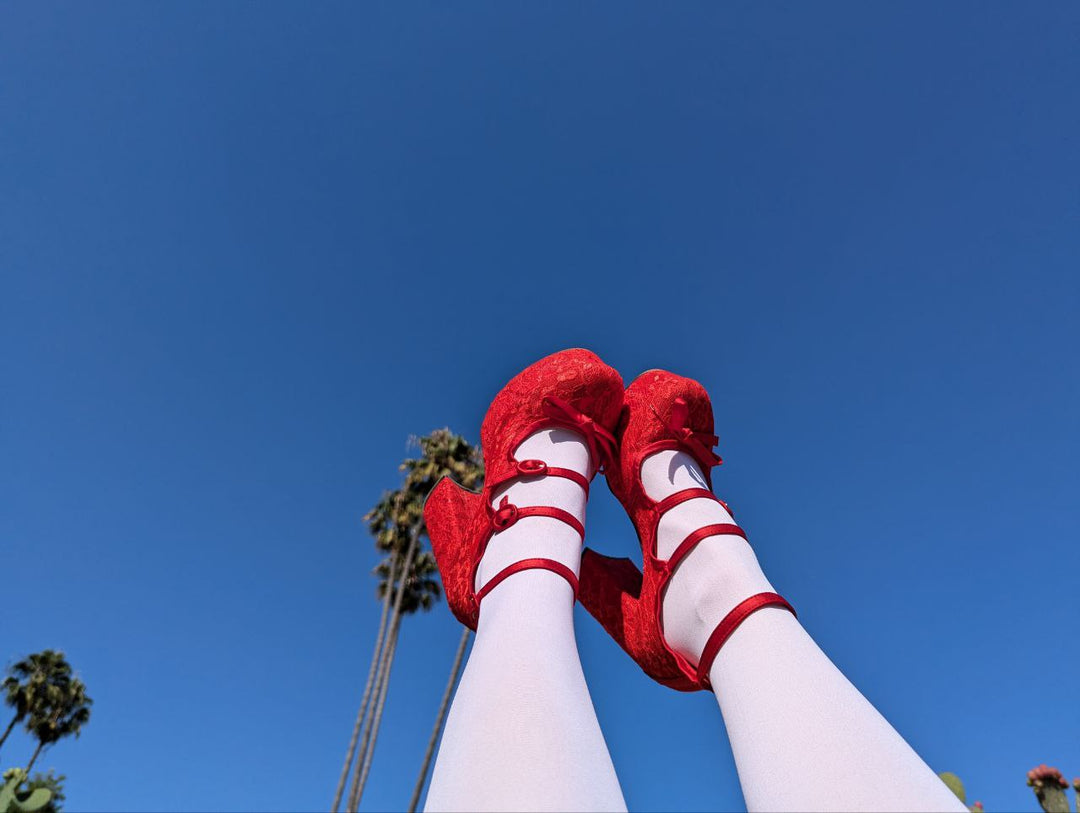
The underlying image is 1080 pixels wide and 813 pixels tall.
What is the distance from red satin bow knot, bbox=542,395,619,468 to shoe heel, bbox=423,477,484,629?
14.2 inches

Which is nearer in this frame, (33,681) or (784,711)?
(784,711)

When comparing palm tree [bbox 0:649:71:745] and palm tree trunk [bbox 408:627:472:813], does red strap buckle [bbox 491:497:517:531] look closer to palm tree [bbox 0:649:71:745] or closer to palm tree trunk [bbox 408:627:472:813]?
palm tree trunk [bbox 408:627:472:813]

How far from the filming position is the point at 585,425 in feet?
6.45

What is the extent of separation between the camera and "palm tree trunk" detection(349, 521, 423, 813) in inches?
408

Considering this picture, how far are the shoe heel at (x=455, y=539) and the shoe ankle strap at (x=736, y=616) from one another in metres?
0.62

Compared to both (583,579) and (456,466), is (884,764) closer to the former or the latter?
(583,579)

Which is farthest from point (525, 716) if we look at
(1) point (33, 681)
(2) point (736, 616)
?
(1) point (33, 681)

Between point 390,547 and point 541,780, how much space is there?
40.7ft

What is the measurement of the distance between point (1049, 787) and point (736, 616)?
2229mm

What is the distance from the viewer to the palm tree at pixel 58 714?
15797 millimetres

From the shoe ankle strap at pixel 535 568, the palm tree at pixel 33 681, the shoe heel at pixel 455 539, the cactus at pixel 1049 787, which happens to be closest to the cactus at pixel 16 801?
the shoe heel at pixel 455 539

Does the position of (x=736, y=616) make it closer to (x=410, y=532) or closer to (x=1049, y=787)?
(x=1049, y=787)

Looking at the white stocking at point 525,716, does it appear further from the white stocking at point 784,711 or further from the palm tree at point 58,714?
the palm tree at point 58,714

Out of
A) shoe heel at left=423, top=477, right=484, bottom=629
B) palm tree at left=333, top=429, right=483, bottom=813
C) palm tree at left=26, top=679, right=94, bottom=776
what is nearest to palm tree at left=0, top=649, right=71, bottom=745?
palm tree at left=26, top=679, right=94, bottom=776
